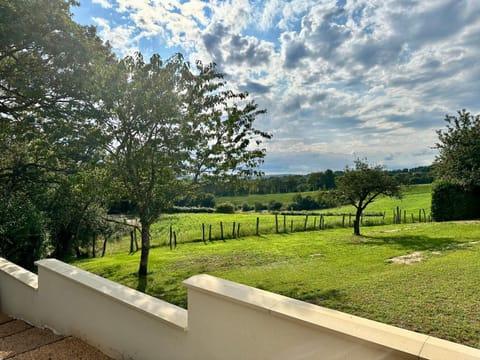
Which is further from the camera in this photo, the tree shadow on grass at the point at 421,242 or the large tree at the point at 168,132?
the tree shadow on grass at the point at 421,242

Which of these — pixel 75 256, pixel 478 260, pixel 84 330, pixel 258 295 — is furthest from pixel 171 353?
pixel 75 256

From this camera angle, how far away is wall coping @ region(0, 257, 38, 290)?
159 inches

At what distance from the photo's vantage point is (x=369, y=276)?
7.14 m

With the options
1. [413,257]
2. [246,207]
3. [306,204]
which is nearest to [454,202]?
[413,257]

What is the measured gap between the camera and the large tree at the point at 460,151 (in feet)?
57.9

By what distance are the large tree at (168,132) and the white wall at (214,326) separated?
155 inches

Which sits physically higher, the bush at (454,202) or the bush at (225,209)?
the bush at (454,202)

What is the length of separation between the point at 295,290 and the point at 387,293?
1.85 meters

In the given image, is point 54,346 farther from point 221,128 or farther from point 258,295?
point 221,128

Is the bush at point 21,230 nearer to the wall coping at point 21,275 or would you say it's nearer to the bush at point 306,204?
the wall coping at point 21,275

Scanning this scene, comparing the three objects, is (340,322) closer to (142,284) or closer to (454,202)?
(142,284)

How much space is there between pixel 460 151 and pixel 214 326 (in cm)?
2163

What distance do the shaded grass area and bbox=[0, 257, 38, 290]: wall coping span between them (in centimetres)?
281

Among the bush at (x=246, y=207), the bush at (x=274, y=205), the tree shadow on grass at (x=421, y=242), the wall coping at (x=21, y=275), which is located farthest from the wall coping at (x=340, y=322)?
the bush at (x=246, y=207)
